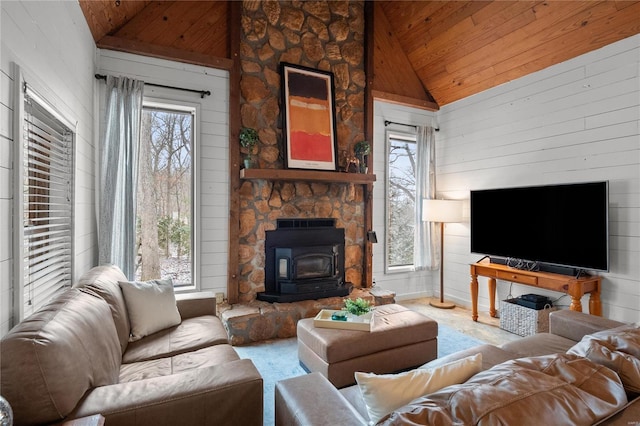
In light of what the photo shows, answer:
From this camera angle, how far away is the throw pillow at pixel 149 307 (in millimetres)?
2352

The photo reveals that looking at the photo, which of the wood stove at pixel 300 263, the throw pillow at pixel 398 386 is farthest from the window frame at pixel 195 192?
the throw pillow at pixel 398 386

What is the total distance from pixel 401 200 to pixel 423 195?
322 millimetres

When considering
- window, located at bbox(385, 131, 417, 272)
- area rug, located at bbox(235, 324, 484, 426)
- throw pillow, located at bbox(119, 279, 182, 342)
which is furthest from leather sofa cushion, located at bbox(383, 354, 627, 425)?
window, located at bbox(385, 131, 417, 272)

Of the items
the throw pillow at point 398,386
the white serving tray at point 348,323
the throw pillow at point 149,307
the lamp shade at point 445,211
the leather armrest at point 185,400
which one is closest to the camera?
the throw pillow at point 398,386

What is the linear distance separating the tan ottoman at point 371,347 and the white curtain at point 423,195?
2.27m

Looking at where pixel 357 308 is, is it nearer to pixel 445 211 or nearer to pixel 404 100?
pixel 445 211

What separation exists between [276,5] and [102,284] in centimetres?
360

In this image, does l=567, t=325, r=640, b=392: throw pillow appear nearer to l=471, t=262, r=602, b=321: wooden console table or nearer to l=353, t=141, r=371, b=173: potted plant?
l=471, t=262, r=602, b=321: wooden console table

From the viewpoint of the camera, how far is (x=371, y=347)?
2.48m

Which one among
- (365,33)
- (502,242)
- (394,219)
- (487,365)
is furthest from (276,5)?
(487,365)

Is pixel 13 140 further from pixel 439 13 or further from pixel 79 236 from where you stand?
pixel 439 13

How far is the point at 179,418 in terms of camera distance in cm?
138

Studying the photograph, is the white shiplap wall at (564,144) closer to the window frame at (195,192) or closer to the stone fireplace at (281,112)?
the stone fireplace at (281,112)

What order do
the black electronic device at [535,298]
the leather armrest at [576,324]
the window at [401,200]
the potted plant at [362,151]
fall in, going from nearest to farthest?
the leather armrest at [576,324], the black electronic device at [535,298], the potted plant at [362,151], the window at [401,200]
